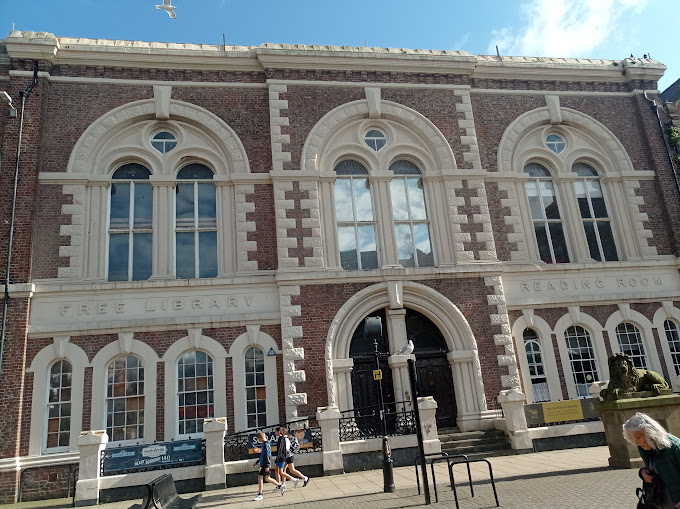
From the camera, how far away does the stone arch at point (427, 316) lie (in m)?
14.4

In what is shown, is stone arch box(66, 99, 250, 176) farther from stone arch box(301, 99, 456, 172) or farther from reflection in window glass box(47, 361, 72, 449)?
reflection in window glass box(47, 361, 72, 449)

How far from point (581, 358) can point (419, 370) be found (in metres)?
4.98

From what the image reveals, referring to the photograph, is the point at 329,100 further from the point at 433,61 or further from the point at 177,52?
the point at 177,52

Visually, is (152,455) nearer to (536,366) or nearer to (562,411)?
(562,411)

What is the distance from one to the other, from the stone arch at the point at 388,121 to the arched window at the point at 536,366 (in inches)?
225

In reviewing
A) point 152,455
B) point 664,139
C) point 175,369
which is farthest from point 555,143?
point 152,455

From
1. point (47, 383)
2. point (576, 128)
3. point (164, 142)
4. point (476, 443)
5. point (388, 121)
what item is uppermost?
point (388, 121)

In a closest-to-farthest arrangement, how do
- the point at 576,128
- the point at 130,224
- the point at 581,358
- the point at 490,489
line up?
the point at 490,489 → the point at 130,224 → the point at 581,358 → the point at 576,128

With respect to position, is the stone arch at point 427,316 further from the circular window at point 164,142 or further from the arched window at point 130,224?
the circular window at point 164,142

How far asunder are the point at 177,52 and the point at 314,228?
6.87m

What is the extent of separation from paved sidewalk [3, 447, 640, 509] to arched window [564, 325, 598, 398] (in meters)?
2.88

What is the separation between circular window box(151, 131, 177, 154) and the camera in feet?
51.3

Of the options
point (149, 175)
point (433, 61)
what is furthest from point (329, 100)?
point (149, 175)

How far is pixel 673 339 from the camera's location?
16219mm
